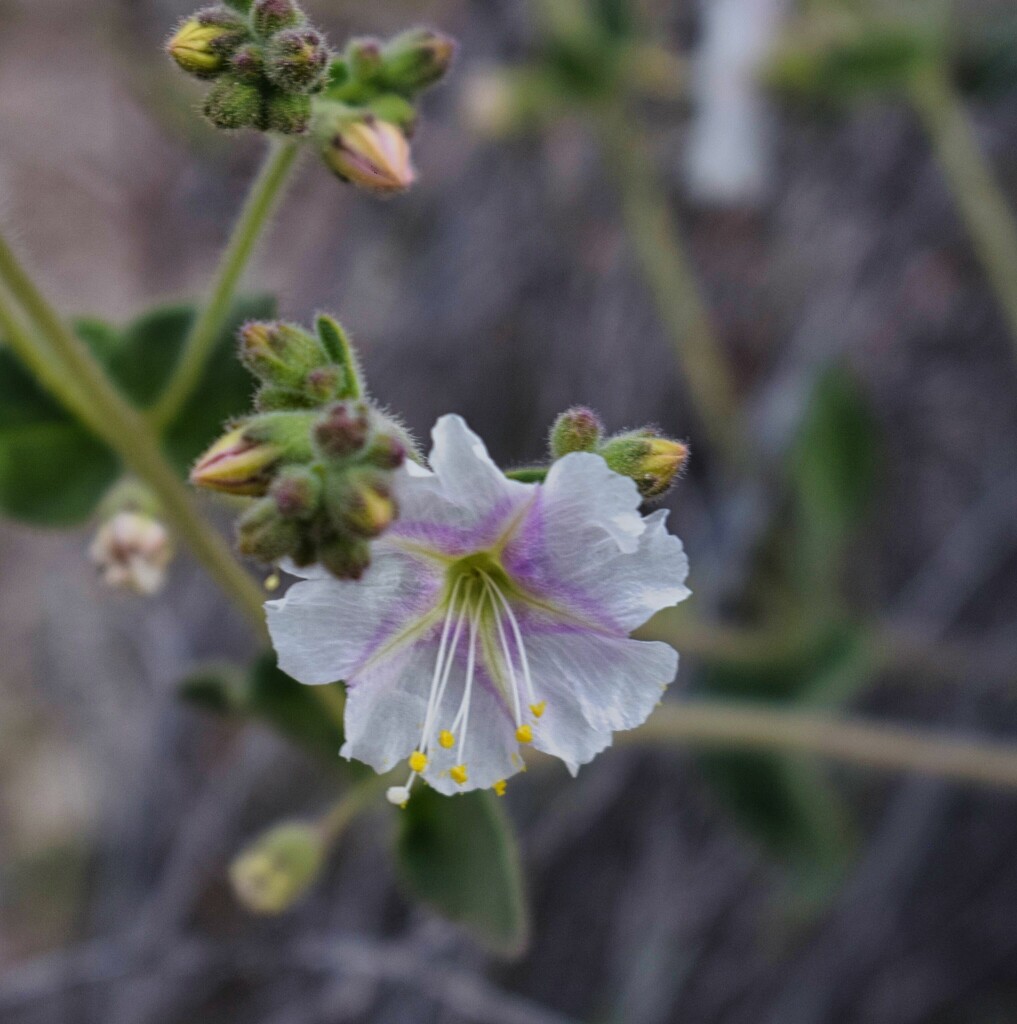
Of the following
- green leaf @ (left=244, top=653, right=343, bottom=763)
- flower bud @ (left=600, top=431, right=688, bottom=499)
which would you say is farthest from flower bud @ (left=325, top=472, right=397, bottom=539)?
green leaf @ (left=244, top=653, right=343, bottom=763)

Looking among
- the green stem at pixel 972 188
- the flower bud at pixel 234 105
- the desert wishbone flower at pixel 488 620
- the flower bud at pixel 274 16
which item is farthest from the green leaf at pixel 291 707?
the green stem at pixel 972 188

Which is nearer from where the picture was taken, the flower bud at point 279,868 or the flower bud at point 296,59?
the flower bud at point 296,59

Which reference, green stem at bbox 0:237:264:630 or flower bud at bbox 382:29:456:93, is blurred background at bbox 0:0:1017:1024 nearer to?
green stem at bbox 0:237:264:630

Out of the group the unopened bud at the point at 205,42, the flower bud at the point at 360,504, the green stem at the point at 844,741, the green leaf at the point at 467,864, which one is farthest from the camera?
the green stem at the point at 844,741

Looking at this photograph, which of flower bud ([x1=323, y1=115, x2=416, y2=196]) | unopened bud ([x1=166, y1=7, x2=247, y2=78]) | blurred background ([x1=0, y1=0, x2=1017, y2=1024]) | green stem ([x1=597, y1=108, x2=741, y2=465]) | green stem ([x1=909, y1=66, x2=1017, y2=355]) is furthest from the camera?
green stem ([x1=597, y1=108, x2=741, y2=465])

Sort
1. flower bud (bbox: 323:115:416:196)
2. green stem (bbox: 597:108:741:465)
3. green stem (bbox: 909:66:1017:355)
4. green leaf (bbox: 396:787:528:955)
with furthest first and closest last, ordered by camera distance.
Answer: green stem (bbox: 597:108:741:465)
green stem (bbox: 909:66:1017:355)
green leaf (bbox: 396:787:528:955)
flower bud (bbox: 323:115:416:196)

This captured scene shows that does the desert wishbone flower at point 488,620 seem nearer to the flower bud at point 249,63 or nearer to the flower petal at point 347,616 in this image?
the flower petal at point 347,616
